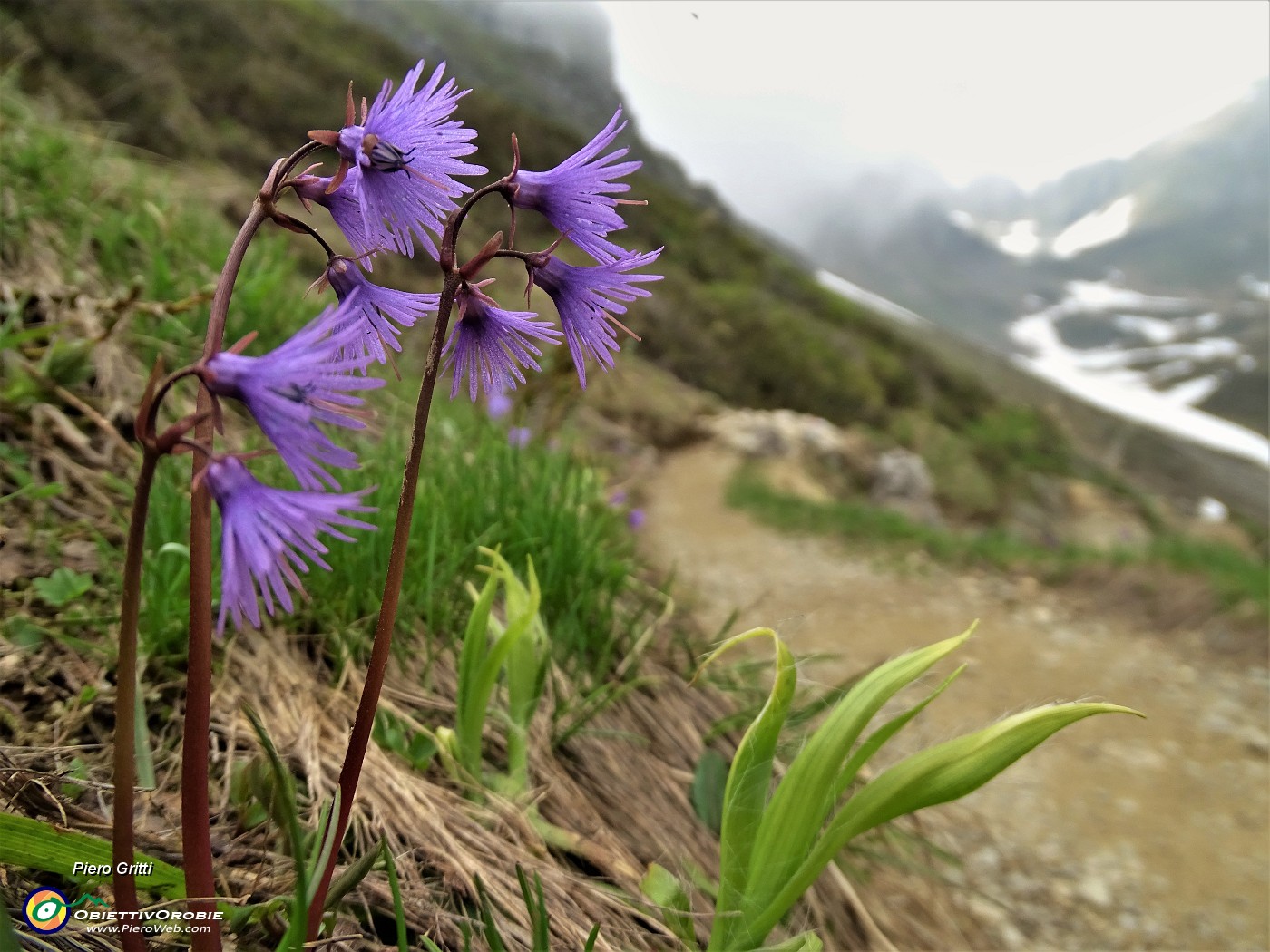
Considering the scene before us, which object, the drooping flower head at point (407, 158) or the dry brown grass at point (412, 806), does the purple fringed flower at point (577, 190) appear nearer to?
the drooping flower head at point (407, 158)

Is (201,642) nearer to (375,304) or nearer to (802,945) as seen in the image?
(375,304)

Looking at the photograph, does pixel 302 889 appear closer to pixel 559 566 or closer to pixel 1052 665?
pixel 559 566

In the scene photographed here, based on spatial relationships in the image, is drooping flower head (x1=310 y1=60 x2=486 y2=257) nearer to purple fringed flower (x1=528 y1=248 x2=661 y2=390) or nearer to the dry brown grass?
purple fringed flower (x1=528 y1=248 x2=661 y2=390)

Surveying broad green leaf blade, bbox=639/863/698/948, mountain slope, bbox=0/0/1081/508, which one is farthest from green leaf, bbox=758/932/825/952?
mountain slope, bbox=0/0/1081/508

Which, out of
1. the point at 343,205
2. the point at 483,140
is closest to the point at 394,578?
the point at 343,205

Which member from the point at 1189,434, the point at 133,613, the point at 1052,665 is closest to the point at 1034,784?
the point at 1052,665

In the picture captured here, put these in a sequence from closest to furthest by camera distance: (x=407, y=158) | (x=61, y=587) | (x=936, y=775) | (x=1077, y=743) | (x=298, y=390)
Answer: (x=298, y=390)
(x=407, y=158)
(x=936, y=775)
(x=61, y=587)
(x=1077, y=743)

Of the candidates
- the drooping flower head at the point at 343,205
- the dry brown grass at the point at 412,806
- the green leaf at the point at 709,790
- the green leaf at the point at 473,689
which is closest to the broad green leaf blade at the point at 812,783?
the dry brown grass at the point at 412,806

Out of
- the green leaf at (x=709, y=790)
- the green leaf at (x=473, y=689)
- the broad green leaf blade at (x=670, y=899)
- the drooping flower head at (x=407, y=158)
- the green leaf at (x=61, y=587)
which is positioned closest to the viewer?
the drooping flower head at (x=407, y=158)
